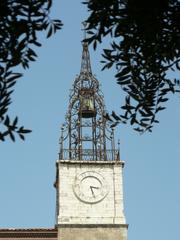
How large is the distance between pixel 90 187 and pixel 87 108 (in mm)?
3931

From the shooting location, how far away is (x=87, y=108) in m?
35.6

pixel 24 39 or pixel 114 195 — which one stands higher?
pixel 114 195

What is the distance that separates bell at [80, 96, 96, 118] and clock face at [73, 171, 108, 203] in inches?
116

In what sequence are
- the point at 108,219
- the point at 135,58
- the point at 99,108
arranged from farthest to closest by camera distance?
the point at 99,108 → the point at 108,219 → the point at 135,58

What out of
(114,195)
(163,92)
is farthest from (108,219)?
(163,92)

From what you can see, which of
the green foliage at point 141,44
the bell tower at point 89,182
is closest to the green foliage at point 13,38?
the green foliage at point 141,44

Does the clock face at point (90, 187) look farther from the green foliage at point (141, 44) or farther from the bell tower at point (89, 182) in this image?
the green foliage at point (141, 44)

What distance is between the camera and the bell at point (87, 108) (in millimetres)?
35594

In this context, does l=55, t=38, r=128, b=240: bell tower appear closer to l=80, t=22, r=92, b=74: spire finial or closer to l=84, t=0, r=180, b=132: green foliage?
l=80, t=22, r=92, b=74: spire finial

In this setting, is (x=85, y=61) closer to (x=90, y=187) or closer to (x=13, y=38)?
(x=90, y=187)

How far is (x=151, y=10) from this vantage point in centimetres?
815

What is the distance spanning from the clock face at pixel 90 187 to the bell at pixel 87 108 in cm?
294

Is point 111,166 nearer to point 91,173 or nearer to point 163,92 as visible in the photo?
point 91,173

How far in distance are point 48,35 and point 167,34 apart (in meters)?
1.42
